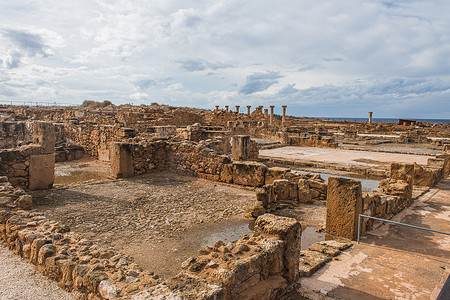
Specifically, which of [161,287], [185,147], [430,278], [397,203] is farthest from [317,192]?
[161,287]

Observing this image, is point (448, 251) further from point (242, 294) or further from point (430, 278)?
point (242, 294)

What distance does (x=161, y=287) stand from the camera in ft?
9.80

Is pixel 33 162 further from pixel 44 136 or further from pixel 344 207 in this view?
pixel 344 207

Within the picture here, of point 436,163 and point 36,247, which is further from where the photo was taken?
point 436,163

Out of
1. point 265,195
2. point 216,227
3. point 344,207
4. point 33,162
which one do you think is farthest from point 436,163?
point 33,162

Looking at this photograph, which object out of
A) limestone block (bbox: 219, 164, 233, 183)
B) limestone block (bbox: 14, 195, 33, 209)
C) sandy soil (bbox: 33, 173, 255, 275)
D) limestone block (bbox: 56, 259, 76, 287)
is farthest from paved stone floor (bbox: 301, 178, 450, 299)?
limestone block (bbox: 14, 195, 33, 209)

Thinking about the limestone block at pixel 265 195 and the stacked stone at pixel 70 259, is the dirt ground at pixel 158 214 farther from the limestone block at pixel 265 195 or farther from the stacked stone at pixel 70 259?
the stacked stone at pixel 70 259

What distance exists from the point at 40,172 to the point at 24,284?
5693 mm

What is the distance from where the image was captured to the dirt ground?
513cm

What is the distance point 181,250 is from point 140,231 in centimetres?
113

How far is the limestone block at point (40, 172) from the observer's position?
8.52 m

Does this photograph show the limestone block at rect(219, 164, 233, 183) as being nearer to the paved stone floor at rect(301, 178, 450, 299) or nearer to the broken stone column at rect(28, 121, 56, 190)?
the paved stone floor at rect(301, 178, 450, 299)

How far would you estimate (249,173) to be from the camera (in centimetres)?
939

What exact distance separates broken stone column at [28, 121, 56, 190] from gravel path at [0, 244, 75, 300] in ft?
15.5
